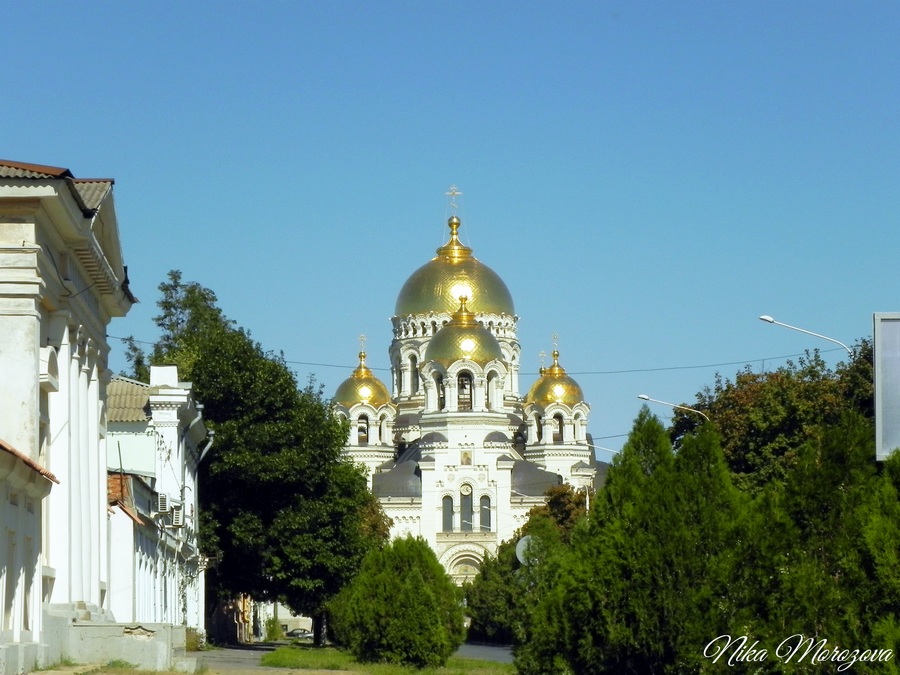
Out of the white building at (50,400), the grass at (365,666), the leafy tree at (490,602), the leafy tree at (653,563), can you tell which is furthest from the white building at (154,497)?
the leafy tree at (490,602)

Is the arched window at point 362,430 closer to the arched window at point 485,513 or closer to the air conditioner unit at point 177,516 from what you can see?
the arched window at point 485,513

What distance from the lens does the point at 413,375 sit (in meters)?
128

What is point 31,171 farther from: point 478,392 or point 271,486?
point 478,392

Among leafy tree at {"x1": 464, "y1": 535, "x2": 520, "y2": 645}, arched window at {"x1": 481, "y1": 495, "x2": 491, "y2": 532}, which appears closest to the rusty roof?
leafy tree at {"x1": 464, "y1": 535, "x2": 520, "y2": 645}

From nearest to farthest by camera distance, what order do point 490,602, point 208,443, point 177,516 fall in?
point 177,516
point 208,443
point 490,602

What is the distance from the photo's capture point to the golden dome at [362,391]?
127 metres

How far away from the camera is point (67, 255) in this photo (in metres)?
25.5

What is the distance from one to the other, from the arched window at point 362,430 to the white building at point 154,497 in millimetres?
78338

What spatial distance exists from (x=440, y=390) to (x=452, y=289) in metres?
10.3

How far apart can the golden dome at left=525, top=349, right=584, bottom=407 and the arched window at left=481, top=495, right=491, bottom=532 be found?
33.6 ft

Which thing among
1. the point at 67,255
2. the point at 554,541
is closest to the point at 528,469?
the point at 554,541

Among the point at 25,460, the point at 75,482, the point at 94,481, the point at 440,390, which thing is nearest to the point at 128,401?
the point at 94,481

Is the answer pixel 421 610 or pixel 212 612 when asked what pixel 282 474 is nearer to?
pixel 212 612

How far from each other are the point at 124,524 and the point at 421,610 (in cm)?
594
